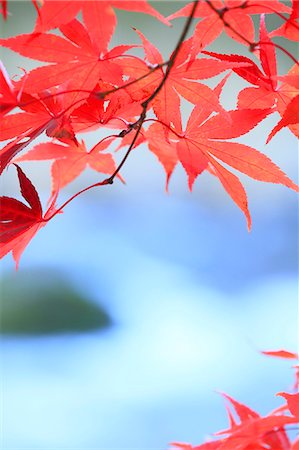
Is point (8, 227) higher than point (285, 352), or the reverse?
point (8, 227)

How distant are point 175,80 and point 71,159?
152 mm

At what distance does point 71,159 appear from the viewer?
62 cm

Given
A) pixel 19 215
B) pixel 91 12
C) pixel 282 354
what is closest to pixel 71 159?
pixel 19 215

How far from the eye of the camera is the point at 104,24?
0.46m

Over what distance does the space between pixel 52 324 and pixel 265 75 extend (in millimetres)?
2236

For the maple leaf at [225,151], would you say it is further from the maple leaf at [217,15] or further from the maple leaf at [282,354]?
the maple leaf at [282,354]

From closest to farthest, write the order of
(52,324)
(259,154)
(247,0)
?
(247,0)
(259,154)
(52,324)

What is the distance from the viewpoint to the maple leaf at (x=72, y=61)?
49 cm

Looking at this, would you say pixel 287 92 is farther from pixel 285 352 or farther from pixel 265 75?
pixel 285 352

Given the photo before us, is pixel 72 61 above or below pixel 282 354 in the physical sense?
above

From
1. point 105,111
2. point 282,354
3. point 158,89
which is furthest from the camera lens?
point 282,354

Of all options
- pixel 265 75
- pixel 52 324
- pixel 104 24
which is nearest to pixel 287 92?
pixel 265 75

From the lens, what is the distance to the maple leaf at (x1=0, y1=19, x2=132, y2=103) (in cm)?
49

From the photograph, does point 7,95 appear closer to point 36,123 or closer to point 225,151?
point 36,123
